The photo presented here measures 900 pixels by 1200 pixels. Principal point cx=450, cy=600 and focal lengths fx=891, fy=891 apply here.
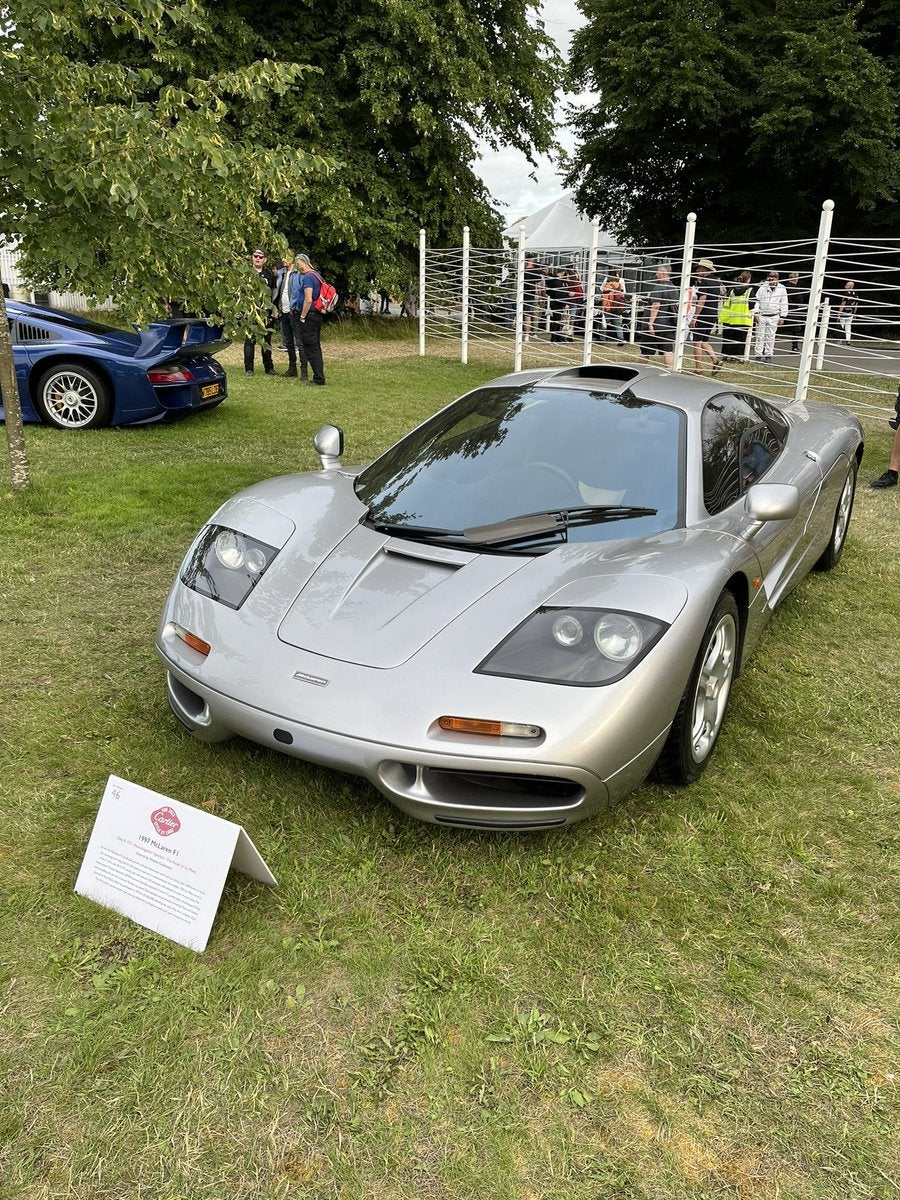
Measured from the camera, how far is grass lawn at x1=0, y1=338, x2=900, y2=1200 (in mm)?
1705

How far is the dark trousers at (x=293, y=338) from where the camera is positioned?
12170 mm

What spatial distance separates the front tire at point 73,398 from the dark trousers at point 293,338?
430 cm

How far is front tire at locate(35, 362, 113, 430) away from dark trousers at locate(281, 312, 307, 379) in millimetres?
4299

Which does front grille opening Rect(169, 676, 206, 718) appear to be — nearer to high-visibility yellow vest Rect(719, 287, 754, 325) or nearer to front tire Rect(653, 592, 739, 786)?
front tire Rect(653, 592, 739, 786)

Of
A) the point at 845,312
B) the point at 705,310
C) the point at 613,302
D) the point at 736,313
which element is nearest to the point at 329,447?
the point at 736,313

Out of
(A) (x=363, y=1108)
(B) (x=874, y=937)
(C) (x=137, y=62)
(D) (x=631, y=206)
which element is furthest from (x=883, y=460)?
(D) (x=631, y=206)

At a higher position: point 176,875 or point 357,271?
point 357,271

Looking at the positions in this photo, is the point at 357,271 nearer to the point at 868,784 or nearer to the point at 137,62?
the point at 137,62

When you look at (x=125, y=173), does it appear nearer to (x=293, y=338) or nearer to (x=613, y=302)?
(x=293, y=338)

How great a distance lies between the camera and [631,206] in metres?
27.6

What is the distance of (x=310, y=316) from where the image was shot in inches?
471

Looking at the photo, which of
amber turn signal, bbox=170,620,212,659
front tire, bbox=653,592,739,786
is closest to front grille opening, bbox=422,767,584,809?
front tire, bbox=653,592,739,786

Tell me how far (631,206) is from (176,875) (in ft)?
95.4

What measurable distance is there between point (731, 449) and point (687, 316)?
9.18 meters
